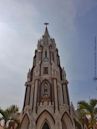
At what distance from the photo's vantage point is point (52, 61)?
245ft

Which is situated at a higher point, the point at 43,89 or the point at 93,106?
the point at 43,89

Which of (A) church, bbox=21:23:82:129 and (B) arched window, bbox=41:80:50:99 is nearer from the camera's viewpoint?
(A) church, bbox=21:23:82:129

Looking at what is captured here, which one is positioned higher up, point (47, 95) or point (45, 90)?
point (45, 90)

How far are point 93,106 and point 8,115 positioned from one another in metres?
13.7

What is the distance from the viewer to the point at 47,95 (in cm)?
6888

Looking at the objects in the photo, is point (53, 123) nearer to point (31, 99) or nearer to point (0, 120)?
point (31, 99)

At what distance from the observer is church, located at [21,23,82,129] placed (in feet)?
212

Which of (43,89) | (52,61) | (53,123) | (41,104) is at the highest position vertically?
(52,61)

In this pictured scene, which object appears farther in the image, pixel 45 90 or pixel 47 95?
pixel 45 90

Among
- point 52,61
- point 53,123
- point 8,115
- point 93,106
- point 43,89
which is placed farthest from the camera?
point 52,61

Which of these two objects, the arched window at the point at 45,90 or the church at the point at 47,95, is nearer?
the church at the point at 47,95

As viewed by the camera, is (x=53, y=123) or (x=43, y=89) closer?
(x=53, y=123)

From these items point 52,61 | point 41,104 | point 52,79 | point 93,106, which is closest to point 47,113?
point 41,104

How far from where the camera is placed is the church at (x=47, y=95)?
212 ft
